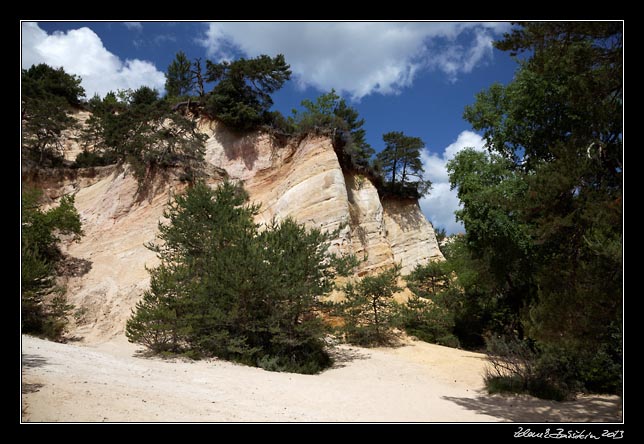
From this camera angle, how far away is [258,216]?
81.9ft

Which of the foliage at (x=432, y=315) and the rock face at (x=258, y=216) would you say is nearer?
the foliage at (x=432, y=315)

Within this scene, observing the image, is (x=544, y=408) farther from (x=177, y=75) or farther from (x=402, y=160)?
(x=177, y=75)

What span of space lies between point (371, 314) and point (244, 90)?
1989cm

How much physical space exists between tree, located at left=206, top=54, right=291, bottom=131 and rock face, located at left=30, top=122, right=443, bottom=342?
1.43m

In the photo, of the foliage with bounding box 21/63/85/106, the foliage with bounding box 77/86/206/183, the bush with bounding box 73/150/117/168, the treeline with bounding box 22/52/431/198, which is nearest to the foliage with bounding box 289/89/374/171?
the treeline with bounding box 22/52/431/198

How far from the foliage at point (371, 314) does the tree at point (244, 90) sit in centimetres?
1678

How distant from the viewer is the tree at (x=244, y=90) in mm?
28250

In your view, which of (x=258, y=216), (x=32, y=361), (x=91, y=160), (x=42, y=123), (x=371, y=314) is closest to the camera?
(x=32, y=361)

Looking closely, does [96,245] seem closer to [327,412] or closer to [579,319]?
[327,412]

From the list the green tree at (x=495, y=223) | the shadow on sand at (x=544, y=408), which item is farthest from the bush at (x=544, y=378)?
the green tree at (x=495, y=223)

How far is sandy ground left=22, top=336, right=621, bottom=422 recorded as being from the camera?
611 cm

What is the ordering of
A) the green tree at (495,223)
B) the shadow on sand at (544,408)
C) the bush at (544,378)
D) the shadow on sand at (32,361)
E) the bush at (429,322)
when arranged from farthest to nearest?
the bush at (429,322) < the green tree at (495,223) < the bush at (544,378) < the shadow on sand at (32,361) < the shadow on sand at (544,408)

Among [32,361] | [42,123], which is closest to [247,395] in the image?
[32,361]

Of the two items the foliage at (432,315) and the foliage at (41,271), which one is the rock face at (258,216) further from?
the foliage at (432,315)
